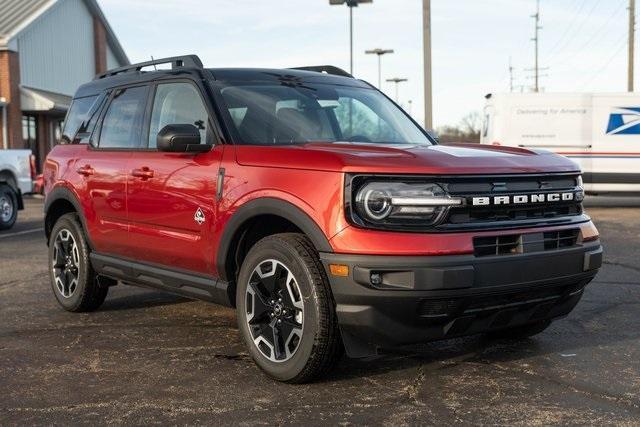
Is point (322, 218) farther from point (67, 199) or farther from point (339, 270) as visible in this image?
point (67, 199)

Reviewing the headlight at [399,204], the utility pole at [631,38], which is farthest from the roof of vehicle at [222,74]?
the utility pole at [631,38]

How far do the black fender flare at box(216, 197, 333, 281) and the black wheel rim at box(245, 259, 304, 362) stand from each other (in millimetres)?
274

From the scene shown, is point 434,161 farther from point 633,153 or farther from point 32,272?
point 633,153

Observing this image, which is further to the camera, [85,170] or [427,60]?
[427,60]

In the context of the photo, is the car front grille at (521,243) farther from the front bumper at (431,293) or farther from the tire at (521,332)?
the tire at (521,332)

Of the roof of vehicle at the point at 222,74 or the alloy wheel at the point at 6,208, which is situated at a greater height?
the roof of vehicle at the point at 222,74

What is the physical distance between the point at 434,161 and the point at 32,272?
6.06 m

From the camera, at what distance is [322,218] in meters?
3.72

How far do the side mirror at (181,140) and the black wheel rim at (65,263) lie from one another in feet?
6.58

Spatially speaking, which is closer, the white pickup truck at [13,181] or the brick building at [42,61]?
the white pickup truck at [13,181]

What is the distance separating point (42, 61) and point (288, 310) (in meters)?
28.2

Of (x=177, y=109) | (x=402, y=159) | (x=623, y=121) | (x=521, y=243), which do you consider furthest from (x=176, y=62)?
(x=623, y=121)

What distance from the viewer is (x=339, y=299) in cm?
368

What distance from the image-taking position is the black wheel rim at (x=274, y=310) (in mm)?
3945
